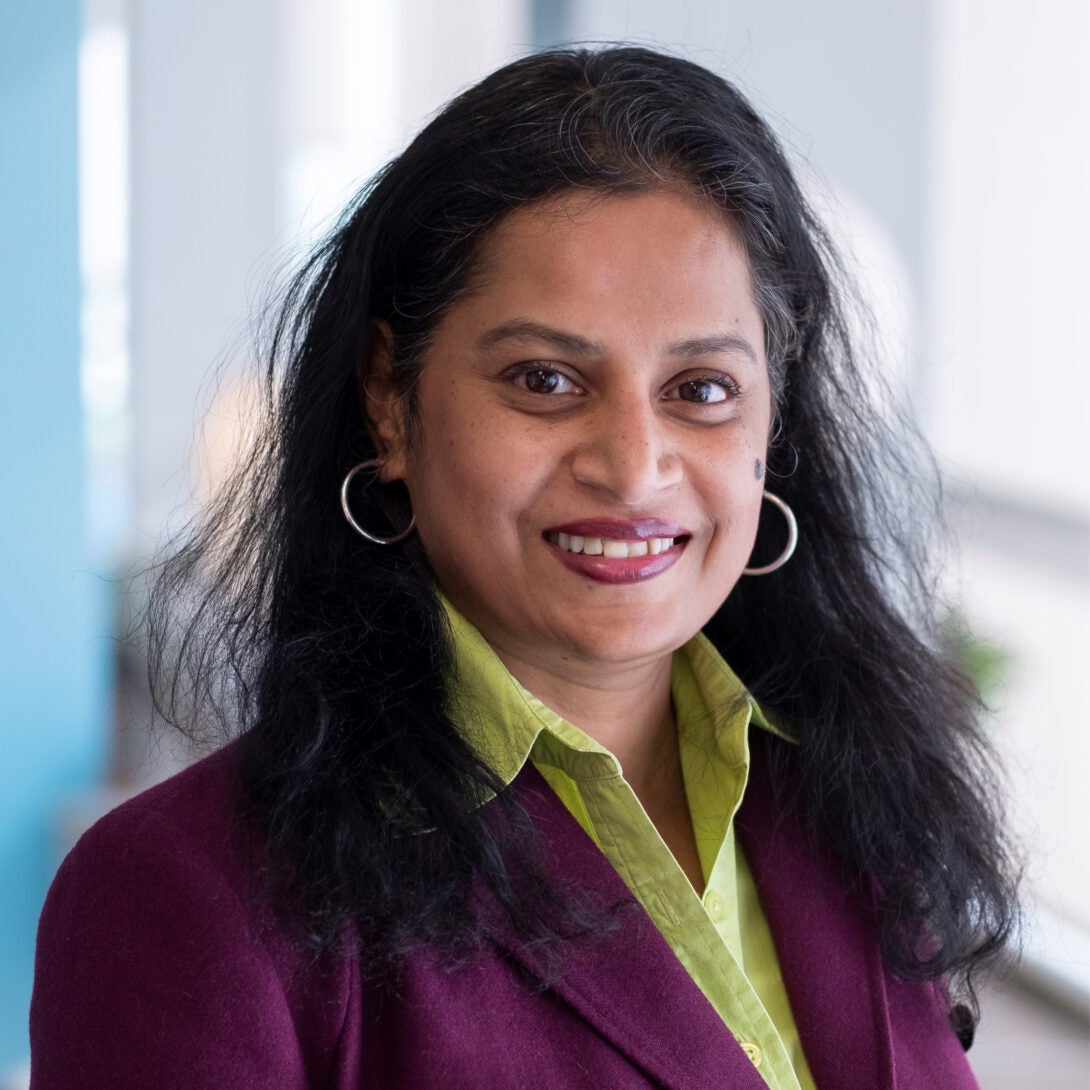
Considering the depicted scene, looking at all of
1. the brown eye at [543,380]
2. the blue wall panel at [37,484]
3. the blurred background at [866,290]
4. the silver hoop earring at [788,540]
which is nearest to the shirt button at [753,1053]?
the silver hoop earring at [788,540]

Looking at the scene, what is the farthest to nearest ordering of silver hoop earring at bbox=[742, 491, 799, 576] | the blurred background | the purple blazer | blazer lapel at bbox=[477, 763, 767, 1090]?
the blurred background < silver hoop earring at bbox=[742, 491, 799, 576] < blazer lapel at bbox=[477, 763, 767, 1090] < the purple blazer

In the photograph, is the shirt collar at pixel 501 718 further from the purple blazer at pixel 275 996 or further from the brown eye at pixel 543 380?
the brown eye at pixel 543 380

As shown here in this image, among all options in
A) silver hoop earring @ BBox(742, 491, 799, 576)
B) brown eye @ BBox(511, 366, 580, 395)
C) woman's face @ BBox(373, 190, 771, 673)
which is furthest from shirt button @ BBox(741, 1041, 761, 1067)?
brown eye @ BBox(511, 366, 580, 395)

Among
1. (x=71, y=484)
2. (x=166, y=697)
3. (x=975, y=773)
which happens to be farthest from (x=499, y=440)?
(x=71, y=484)

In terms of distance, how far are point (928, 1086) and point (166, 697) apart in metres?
0.86

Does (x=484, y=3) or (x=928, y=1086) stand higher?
(x=484, y=3)

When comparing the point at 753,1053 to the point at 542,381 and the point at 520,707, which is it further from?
the point at 542,381

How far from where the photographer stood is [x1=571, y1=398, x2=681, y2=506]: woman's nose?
1.27 meters

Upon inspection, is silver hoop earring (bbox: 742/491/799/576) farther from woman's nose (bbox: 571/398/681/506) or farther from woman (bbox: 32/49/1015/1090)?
woman's nose (bbox: 571/398/681/506)

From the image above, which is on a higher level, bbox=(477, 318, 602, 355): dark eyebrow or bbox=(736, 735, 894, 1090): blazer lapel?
bbox=(477, 318, 602, 355): dark eyebrow

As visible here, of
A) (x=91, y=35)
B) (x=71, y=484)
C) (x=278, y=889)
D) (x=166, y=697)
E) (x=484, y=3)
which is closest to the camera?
(x=278, y=889)

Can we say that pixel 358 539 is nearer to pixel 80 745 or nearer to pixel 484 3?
pixel 80 745

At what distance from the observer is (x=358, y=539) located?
142 centimetres

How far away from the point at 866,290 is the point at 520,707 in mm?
1301
